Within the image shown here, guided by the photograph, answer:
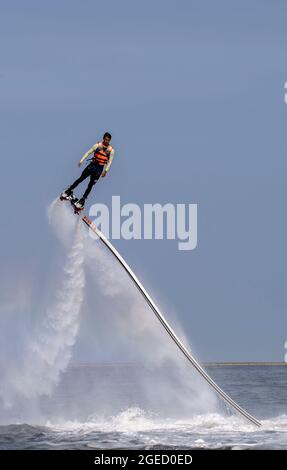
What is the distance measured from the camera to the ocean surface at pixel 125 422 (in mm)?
71625

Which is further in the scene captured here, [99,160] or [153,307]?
[153,307]

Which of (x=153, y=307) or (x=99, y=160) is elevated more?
(x=99, y=160)

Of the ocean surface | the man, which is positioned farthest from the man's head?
the ocean surface

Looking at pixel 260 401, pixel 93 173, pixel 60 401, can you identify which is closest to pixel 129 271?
pixel 93 173

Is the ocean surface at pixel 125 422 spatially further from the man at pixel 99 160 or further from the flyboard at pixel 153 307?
the man at pixel 99 160

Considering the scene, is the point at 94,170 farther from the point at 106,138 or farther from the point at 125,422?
the point at 125,422

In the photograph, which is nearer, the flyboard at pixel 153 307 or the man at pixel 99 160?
the man at pixel 99 160

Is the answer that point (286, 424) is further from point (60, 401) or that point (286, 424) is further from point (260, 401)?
point (260, 401)

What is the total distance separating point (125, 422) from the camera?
265ft

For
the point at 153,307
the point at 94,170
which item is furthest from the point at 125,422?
the point at 94,170

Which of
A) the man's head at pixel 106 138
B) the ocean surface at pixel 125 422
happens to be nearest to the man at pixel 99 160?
the man's head at pixel 106 138

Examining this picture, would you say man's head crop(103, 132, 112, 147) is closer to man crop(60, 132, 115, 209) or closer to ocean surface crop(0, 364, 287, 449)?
man crop(60, 132, 115, 209)

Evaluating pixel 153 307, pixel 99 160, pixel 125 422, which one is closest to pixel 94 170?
Result: pixel 99 160

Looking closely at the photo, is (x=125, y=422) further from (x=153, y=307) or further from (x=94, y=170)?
(x=94, y=170)
